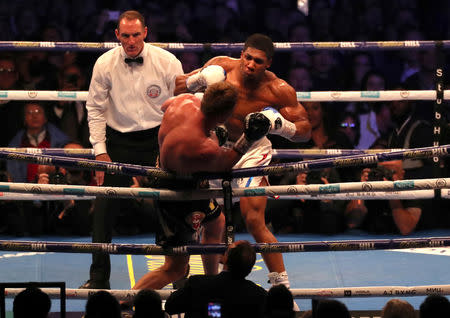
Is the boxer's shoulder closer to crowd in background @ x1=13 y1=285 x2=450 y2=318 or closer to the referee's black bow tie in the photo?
the referee's black bow tie

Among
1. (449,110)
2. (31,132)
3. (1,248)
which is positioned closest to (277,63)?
(449,110)

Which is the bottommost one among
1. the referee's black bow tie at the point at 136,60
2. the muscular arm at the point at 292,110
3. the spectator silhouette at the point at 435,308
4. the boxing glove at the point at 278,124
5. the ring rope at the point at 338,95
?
the spectator silhouette at the point at 435,308

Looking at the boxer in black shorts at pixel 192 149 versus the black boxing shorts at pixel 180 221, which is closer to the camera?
the boxer in black shorts at pixel 192 149

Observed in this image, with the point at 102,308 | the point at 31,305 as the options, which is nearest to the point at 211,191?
the point at 102,308

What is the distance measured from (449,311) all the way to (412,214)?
13.2 ft

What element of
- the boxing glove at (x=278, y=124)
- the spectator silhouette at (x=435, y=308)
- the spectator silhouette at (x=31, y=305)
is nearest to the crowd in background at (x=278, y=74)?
the boxing glove at (x=278, y=124)

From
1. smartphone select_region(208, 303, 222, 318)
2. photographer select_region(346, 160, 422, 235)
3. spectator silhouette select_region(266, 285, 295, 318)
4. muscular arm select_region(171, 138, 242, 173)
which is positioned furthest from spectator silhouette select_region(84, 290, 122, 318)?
photographer select_region(346, 160, 422, 235)

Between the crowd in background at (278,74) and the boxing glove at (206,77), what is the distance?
1.08m

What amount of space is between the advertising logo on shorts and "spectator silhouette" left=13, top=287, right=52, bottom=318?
2.88m

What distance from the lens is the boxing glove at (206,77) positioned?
184 inches

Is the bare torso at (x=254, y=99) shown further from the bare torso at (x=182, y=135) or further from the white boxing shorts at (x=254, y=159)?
the bare torso at (x=182, y=135)

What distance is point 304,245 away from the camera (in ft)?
12.3

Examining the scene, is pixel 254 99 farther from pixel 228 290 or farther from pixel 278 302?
pixel 278 302

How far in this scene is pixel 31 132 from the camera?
7012 mm
